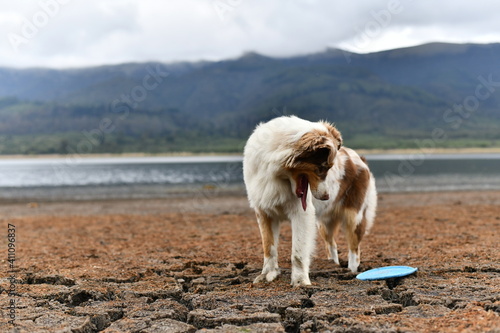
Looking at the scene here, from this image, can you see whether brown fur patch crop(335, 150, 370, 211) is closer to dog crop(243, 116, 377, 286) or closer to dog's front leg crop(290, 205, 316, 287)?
dog crop(243, 116, 377, 286)

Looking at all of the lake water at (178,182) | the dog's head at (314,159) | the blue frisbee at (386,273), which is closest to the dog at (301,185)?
the dog's head at (314,159)

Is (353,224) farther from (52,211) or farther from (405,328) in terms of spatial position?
(52,211)

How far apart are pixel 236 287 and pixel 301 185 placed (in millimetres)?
1935

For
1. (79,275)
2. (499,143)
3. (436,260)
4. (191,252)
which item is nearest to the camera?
(79,275)

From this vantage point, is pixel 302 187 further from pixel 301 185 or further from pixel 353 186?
pixel 353 186

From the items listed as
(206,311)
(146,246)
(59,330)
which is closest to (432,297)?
(206,311)

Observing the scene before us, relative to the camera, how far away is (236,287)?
7.41m

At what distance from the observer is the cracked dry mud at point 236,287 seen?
566 centimetres

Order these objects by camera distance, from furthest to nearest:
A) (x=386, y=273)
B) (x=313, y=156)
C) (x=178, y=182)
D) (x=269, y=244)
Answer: (x=178, y=182) → (x=269, y=244) → (x=386, y=273) → (x=313, y=156)

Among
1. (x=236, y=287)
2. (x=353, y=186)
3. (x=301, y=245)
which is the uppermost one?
(x=353, y=186)

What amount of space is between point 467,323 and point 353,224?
360cm

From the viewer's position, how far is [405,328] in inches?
203

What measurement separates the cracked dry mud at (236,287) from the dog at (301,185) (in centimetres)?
68

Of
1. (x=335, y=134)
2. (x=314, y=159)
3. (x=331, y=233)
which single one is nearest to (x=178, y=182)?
(x=331, y=233)
